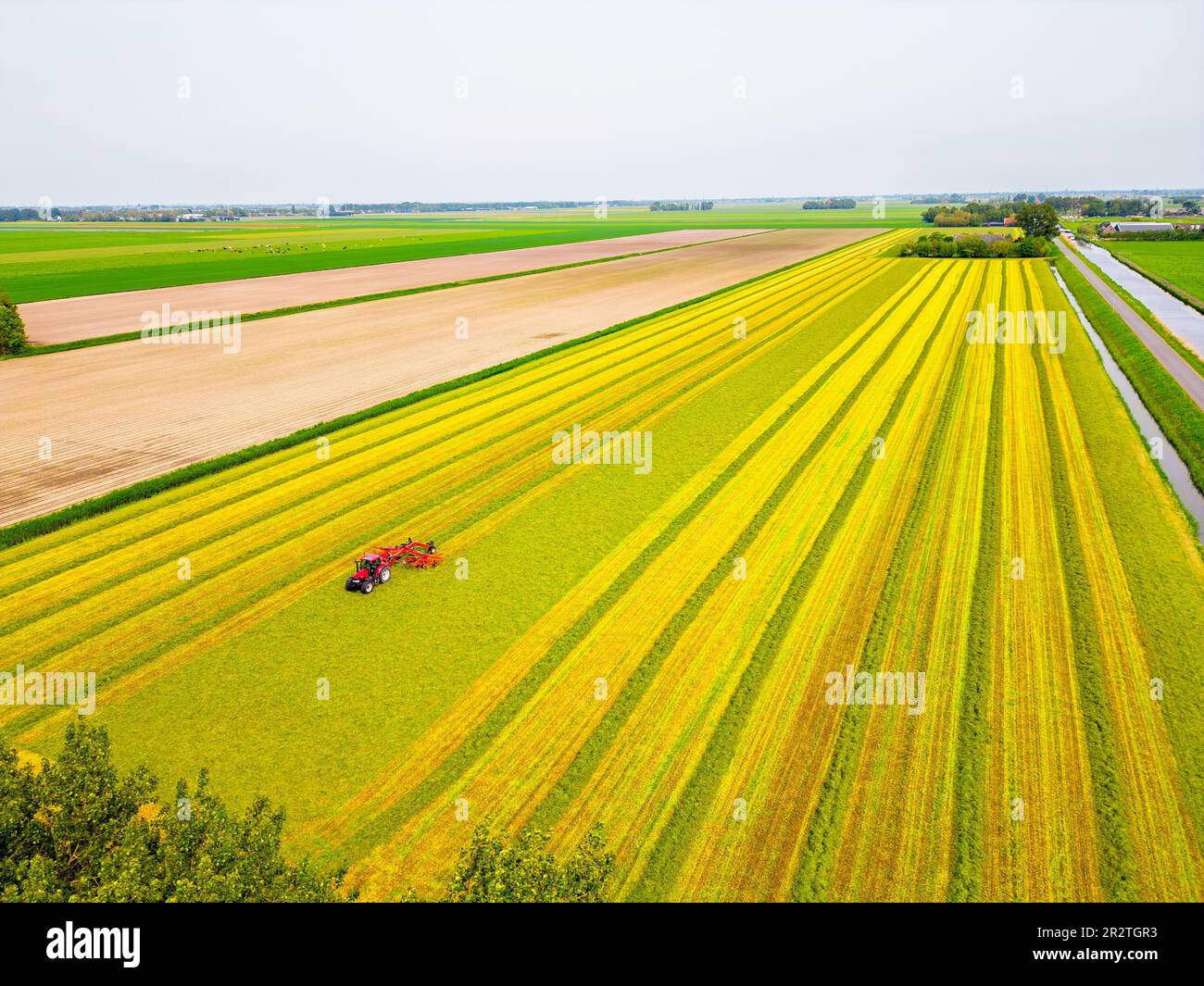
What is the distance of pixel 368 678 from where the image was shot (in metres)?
17.6

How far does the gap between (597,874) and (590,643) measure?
965cm

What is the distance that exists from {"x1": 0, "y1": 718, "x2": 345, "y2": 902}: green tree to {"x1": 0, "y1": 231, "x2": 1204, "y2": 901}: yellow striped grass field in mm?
3283

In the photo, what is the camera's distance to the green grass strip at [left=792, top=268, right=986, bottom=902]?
12211 mm

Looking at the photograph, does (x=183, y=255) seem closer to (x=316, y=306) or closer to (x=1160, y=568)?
(x=316, y=306)

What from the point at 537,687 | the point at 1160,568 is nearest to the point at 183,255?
the point at 537,687

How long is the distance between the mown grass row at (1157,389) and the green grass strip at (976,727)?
12844 millimetres

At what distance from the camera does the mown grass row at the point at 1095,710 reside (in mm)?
12258

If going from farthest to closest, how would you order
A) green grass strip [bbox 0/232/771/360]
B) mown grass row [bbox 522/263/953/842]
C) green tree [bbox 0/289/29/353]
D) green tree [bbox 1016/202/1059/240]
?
green tree [bbox 1016/202/1059/240]
green grass strip [bbox 0/232/771/360]
green tree [bbox 0/289/29/353]
mown grass row [bbox 522/263/953/842]

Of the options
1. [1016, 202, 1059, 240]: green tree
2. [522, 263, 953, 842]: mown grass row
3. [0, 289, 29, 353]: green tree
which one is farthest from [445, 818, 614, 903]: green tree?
[1016, 202, 1059, 240]: green tree

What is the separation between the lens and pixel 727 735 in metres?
15.5

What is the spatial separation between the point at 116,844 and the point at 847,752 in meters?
12.7

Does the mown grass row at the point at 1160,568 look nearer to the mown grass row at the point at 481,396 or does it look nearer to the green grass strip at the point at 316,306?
the mown grass row at the point at 481,396

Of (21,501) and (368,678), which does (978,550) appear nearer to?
(368,678)

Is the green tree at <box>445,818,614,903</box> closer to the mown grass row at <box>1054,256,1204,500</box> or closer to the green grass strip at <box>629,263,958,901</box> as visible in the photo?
the green grass strip at <box>629,263,958,901</box>
